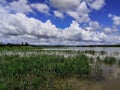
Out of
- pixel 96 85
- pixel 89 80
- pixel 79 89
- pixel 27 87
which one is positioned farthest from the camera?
pixel 89 80

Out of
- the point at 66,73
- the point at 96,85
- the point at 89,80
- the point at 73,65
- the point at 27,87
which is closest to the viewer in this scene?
the point at 27,87

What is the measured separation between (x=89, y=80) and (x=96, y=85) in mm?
1329

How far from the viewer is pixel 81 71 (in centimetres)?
1384

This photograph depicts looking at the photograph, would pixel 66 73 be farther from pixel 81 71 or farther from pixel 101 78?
pixel 101 78

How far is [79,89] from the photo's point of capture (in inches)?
403

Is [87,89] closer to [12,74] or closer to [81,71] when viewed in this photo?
[81,71]

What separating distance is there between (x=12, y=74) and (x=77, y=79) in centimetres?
423

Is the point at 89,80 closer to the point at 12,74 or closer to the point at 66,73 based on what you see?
the point at 66,73

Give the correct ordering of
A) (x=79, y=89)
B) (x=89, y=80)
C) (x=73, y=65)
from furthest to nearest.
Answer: (x=73, y=65) → (x=89, y=80) → (x=79, y=89)

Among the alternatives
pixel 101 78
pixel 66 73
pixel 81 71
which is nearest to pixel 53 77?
pixel 66 73

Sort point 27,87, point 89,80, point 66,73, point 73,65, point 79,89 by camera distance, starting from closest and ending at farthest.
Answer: point 27,87 → point 79,89 → point 89,80 → point 66,73 → point 73,65

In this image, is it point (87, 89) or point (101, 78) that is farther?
point (101, 78)

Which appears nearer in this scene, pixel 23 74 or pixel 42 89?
pixel 42 89

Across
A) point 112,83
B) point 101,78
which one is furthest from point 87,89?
point 101,78
